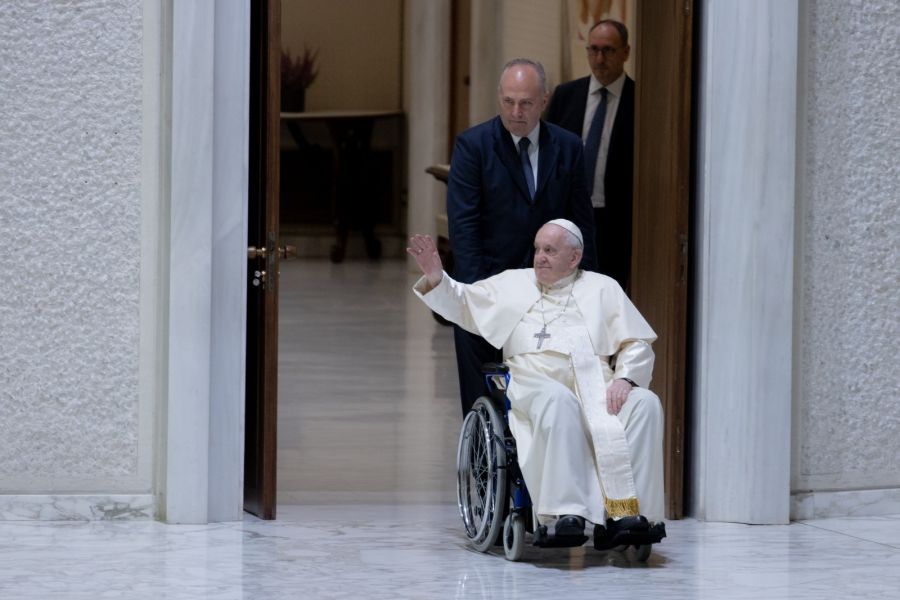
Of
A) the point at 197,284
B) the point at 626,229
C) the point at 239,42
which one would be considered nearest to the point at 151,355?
the point at 197,284

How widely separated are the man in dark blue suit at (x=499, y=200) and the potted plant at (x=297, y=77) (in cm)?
1107

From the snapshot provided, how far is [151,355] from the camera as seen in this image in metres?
5.21

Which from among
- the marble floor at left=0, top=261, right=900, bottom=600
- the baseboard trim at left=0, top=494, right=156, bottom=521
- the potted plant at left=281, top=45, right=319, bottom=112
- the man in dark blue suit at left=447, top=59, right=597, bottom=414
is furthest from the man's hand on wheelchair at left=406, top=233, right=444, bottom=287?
the potted plant at left=281, top=45, right=319, bottom=112

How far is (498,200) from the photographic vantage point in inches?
209

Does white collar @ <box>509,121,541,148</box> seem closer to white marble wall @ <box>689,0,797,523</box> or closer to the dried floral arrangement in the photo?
white marble wall @ <box>689,0,797,523</box>

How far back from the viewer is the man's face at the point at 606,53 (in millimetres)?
6387

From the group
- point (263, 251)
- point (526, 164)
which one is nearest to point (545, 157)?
point (526, 164)

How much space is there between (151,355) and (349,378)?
146 inches

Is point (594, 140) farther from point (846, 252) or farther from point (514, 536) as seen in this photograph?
point (514, 536)

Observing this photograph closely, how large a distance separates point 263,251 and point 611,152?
165cm

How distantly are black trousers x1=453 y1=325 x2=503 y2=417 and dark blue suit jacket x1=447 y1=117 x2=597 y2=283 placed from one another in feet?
0.62

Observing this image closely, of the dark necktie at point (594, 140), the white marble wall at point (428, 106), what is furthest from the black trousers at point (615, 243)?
the white marble wall at point (428, 106)

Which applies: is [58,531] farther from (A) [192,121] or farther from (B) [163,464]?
(A) [192,121]

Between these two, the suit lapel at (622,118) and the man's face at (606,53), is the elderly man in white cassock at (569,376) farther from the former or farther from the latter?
the man's face at (606,53)
